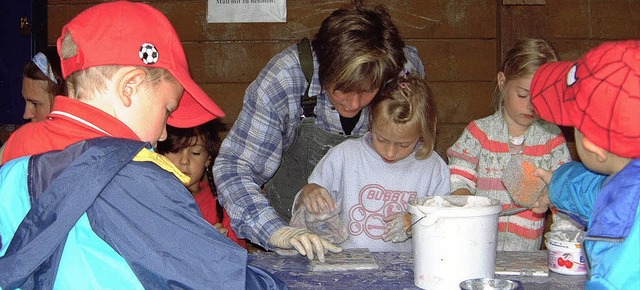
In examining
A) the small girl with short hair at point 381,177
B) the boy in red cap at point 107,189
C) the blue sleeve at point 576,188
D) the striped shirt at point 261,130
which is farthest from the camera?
the small girl with short hair at point 381,177

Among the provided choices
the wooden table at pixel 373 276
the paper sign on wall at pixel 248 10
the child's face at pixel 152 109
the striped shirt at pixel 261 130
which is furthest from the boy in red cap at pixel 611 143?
the paper sign on wall at pixel 248 10

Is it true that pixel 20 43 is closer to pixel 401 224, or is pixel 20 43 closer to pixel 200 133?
pixel 200 133

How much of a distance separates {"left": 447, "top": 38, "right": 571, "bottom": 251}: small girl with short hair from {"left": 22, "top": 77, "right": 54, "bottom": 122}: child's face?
189cm

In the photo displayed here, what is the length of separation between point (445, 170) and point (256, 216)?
900mm

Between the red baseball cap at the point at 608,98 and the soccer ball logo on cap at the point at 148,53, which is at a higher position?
the soccer ball logo on cap at the point at 148,53

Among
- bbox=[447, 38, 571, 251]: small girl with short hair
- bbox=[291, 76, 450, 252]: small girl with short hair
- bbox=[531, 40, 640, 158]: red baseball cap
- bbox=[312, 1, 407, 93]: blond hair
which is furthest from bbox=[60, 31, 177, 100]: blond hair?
bbox=[447, 38, 571, 251]: small girl with short hair

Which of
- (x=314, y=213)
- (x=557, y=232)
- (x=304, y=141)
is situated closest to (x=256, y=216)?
(x=314, y=213)

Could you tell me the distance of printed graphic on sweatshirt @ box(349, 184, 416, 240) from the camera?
301 cm

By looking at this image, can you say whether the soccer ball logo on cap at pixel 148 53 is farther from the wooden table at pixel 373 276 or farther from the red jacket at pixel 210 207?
the red jacket at pixel 210 207

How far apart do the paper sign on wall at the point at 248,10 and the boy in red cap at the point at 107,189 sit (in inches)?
94.9

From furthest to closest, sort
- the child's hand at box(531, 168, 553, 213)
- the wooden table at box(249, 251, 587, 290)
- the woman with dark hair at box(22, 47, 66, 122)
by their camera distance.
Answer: the woman with dark hair at box(22, 47, 66, 122) < the child's hand at box(531, 168, 553, 213) < the wooden table at box(249, 251, 587, 290)

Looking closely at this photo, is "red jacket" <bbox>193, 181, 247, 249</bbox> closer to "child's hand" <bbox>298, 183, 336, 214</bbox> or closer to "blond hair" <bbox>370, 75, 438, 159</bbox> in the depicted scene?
"child's hand" <bbox>298, 183, 336, 214</bbox>

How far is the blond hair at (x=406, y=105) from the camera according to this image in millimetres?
2900

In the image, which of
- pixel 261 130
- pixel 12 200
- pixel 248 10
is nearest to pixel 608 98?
pixel 12 200
